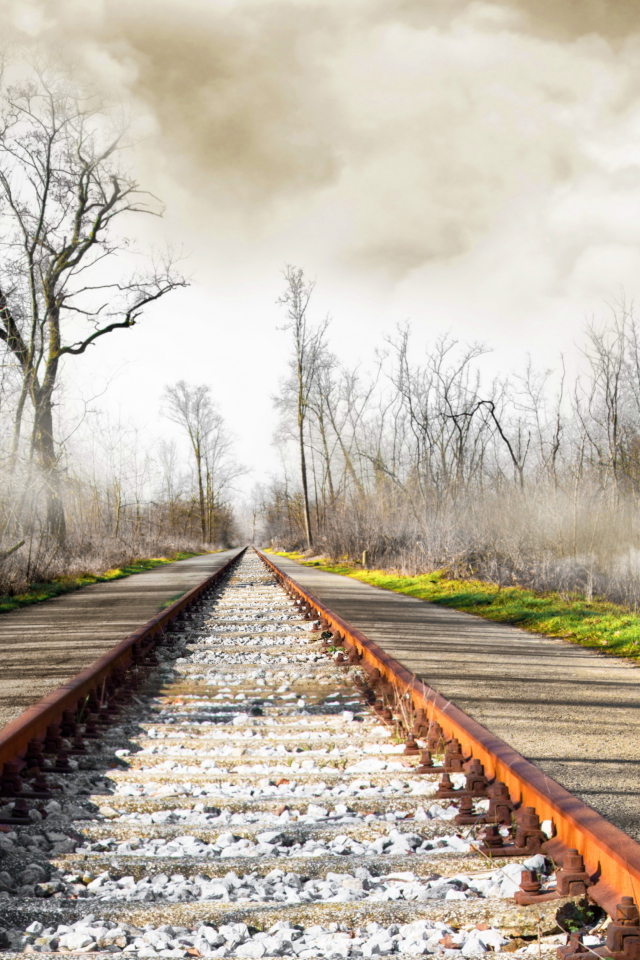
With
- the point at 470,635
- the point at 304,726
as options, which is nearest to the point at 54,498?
the point at 470,635

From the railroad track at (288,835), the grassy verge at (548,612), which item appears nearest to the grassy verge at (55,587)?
the grassy verge at (548,612)

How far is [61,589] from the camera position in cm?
1452

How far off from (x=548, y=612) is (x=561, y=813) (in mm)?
7553

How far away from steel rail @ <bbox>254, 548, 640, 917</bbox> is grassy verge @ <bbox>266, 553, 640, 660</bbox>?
4.00 metres

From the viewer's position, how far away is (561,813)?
227 centimetres

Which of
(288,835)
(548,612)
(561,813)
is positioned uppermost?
(561,813)

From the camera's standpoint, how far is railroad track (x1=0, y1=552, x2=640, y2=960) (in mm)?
1895

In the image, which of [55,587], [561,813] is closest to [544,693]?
[561,813]

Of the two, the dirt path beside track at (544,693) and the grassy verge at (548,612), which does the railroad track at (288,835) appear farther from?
the grassy verge at (548,612)

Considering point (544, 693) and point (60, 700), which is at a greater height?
point (60, 700)

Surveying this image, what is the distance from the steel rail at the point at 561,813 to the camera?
1.90m

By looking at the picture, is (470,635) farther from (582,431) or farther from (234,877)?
(234,877)

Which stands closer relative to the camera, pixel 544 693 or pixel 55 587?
pixel 544 693

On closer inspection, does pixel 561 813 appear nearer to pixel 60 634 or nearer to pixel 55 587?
pixel 60 634
